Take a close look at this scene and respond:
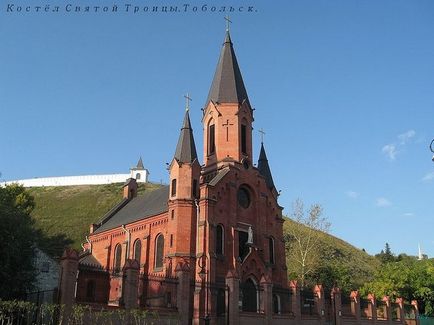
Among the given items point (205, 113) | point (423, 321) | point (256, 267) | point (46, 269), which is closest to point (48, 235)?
point (46, 269)

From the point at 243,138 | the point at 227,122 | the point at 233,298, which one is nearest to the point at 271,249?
the point at 243,138

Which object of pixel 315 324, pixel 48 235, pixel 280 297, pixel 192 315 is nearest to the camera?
pixel 192 315

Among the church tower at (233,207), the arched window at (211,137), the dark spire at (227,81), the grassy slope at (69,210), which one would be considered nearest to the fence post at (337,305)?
the church tower at (233,207)

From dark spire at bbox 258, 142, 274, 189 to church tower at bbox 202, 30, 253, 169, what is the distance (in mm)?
4661

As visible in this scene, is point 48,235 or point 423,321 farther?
point 48,235

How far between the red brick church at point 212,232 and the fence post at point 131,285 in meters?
2.86

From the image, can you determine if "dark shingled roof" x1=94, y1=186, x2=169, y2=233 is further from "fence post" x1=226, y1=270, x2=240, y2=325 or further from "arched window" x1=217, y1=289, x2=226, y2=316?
"fence post" x1=226, y1=270, x2=240, y2=325

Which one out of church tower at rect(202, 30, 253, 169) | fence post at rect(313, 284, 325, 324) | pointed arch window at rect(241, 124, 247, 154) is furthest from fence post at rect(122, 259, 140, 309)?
pointed arch window at rect(241, 124, 247, 154)

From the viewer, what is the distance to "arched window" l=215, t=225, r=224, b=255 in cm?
3416

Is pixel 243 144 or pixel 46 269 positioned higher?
pixel 243 144

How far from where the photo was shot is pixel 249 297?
33250 millimetres

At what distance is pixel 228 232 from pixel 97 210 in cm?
5885

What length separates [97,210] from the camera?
89.0 m

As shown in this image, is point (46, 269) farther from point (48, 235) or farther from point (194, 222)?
point (48, 235)
